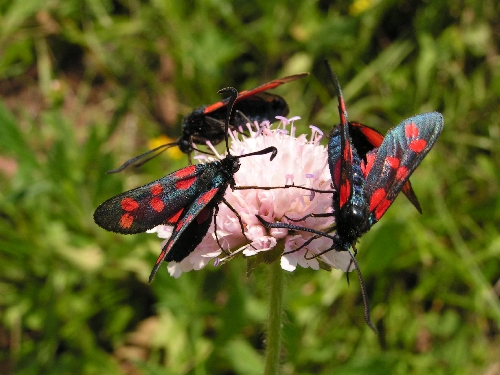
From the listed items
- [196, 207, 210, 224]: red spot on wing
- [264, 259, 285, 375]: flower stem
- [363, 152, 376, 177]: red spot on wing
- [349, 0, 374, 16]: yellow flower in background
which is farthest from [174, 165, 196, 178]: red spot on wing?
[349, 0, 374, 16]: yellow flower in background

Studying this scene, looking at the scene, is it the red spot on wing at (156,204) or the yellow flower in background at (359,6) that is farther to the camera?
the yellow flower in background at (359,6)

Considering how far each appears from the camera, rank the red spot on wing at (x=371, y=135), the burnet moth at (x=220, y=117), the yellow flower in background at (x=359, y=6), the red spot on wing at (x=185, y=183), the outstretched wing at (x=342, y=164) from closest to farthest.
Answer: the outstretched wing at (x=342, y=164)
the red spot on wing at (x=185, y=183)
the red spot on wing at (x=371, y=135)
the burnet moth at (x=220, y=117)
the yellow flower in background at (x=359, y=6)

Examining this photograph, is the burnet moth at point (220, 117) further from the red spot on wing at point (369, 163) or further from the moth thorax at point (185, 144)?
the red spot on wing at point (369, 163)

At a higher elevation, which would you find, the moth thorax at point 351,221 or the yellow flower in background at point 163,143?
the moth thorax at point 351,221

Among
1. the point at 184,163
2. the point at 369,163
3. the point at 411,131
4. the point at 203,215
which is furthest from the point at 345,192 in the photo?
the point at 184,163

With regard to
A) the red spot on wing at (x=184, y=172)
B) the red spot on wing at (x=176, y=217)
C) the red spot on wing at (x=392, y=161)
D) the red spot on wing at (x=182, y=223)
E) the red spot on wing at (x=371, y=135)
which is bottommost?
the red spot on wing at (x=371, y=135)

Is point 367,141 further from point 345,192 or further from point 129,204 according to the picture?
point 129,204

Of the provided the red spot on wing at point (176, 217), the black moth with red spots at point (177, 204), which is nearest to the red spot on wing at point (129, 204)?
the black moth with red spots at point (177, 204)

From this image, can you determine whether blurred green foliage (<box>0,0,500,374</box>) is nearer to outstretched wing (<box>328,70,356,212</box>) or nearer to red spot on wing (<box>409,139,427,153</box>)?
outstretched wing (<box>328,70,356,212</box>)
